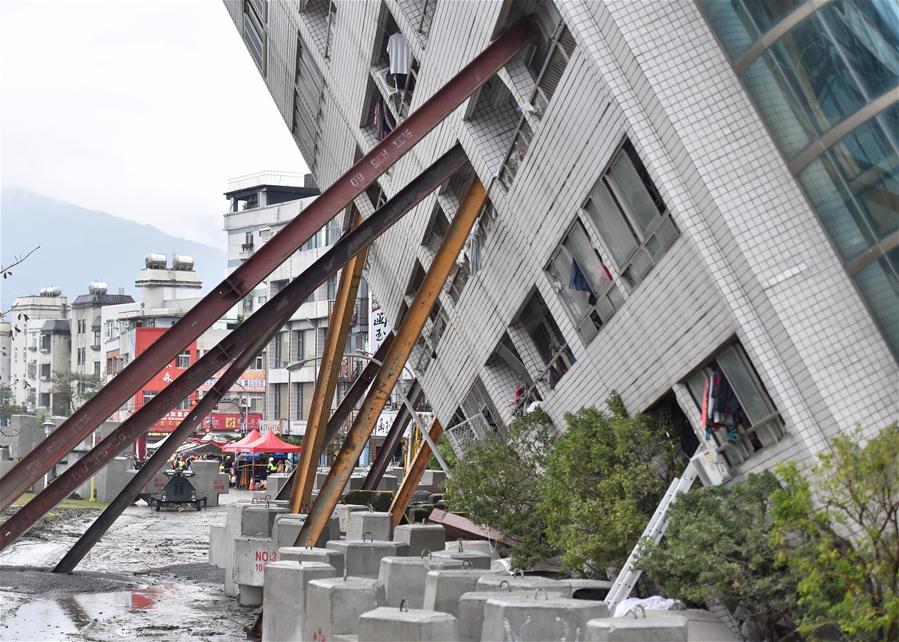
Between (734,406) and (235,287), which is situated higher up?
(235,287)

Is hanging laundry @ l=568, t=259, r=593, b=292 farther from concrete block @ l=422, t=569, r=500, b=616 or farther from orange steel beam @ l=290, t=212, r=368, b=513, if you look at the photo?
orange steel beam @ l=290, t=212, r=368, b=513

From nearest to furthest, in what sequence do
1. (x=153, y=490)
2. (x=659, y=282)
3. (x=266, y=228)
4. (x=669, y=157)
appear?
(x=669, y=157) < (x=659, y=282) < (x=153, y=490) < (x=266, y=228)

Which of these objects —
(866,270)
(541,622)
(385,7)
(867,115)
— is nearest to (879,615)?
(541,622)

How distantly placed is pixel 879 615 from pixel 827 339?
343 centimetres

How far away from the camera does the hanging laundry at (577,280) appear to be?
18.8 m

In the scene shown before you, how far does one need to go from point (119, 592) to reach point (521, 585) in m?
14.7

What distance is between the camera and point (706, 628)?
1496cm

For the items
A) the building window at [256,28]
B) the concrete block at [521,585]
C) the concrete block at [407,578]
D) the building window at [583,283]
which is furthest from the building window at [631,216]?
the building window at [256,28]

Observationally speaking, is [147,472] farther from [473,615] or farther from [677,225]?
[677,225]

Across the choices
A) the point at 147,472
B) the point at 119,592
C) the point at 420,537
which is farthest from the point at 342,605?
the point at 147,472

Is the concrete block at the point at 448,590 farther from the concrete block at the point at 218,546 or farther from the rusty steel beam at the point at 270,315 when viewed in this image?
the concrete block at the point at 218,546

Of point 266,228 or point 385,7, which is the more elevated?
point 266,228

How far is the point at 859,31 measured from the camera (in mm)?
13234

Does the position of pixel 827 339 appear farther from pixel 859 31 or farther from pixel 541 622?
pixel 541 622
